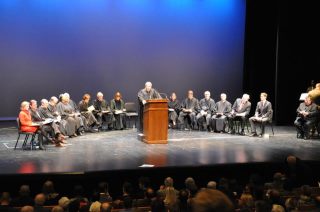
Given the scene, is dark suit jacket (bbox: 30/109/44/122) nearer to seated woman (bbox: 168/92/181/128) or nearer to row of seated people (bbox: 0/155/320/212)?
row of seated people (bbox: 0/155/320/212)

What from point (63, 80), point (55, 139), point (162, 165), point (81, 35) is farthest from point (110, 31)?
point (162, 165)

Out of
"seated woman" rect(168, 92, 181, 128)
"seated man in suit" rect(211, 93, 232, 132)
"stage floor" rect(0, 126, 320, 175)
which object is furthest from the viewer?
"seated woman" rect(168, 92, 181, 128)

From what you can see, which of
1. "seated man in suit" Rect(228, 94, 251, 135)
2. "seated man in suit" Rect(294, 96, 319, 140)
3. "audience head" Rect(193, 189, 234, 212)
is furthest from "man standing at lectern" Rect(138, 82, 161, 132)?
"audience head" Rect(193, 189, 234, 212)

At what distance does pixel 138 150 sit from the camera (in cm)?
899

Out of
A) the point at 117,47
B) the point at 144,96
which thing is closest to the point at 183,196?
the point at 144,96

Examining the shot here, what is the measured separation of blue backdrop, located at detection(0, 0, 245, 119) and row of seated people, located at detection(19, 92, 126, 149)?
149 cm

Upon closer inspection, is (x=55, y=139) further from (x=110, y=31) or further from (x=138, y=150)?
(x=110, y=31)

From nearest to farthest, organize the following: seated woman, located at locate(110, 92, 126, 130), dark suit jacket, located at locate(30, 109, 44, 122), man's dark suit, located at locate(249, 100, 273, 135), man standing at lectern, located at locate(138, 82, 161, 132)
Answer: dark suit jacket, located at locate(30, 109, 44, 122), man standing at lectern, located at locate(138, 82, 161, 132), man's dark suit, located at locate(249, 100, 273, 135), seated woman, located at locate(110, 92, 126, 130)

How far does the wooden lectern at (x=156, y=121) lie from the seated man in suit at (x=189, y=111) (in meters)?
2.81

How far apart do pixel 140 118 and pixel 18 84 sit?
4.39 metres

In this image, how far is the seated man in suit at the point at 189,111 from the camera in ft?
41.2

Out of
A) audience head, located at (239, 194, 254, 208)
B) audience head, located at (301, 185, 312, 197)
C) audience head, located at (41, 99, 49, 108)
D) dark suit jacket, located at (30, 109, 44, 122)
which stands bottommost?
audience head, located at (301, 185, 312, 197)

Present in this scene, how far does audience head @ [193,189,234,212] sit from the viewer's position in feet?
6.42

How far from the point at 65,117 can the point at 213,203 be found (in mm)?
9373
